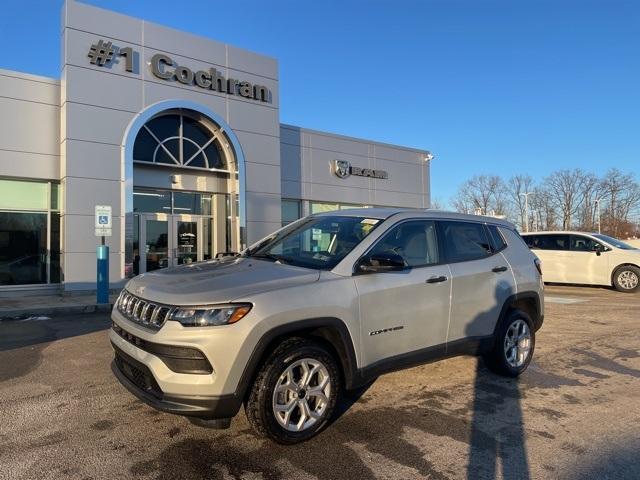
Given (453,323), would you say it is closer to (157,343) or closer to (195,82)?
(157,343)

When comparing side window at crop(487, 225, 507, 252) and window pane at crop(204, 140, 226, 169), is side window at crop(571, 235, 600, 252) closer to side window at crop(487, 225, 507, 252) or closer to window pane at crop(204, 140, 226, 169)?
side window at crop(487, 225, 507, 252)

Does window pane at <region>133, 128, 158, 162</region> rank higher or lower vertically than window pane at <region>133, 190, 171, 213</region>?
higher

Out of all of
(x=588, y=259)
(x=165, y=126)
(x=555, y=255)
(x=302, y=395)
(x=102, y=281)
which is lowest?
(x=302, y=395)

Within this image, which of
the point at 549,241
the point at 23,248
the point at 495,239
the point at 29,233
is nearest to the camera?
the point at 495,239

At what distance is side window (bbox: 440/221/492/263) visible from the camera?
486 cm

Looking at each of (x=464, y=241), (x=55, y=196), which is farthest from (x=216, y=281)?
(x=55, y=196)

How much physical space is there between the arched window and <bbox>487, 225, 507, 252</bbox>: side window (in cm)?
1141

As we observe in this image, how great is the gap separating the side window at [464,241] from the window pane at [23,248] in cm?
1227

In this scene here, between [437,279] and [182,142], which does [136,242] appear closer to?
[182,142]

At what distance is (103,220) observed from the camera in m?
11.2

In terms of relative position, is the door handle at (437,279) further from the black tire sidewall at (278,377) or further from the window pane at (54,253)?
the window pane at (54,253)

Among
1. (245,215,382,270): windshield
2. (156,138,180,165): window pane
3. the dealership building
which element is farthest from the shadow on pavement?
(156,138,180,165): window pane

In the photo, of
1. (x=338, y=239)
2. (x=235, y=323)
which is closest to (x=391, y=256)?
(x=338, y=239)

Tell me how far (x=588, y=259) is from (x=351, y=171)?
31.6 ft
